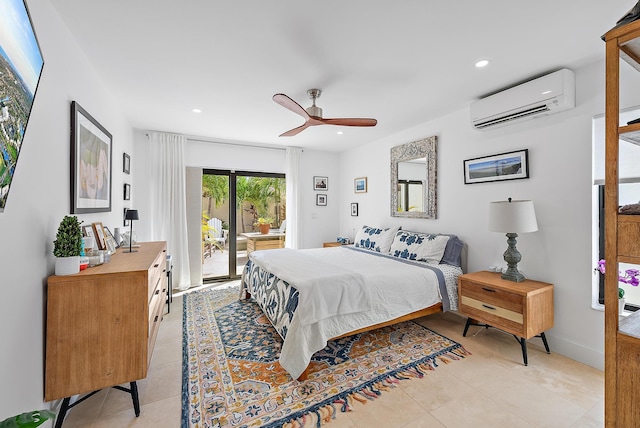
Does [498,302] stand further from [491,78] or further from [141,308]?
[141,308]

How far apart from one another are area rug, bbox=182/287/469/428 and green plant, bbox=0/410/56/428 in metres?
1.29

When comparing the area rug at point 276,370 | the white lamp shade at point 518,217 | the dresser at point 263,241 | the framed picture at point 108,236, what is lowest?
the area rug at point 276,370

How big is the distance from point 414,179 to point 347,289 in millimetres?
2342

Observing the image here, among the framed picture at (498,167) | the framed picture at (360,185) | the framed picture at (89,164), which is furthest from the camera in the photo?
the framed picture at (360,185)

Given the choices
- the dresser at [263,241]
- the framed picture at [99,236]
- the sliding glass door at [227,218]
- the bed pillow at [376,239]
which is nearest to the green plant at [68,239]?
the framed picture at [99,236]

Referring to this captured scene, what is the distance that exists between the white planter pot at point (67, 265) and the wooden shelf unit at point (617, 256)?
2642mm

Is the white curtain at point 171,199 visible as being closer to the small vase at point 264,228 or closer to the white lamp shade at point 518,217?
the small vase at point 264,228

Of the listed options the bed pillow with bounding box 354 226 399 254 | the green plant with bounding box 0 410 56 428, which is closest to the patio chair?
the bed pillow with bounding box 354 226 399 254

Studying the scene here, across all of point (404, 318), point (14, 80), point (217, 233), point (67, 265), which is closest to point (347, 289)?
point (404, 318)

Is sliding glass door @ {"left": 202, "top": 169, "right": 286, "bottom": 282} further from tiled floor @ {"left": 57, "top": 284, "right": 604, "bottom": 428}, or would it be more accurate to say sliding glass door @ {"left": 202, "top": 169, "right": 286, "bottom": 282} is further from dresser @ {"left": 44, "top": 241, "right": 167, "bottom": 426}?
dresser @ {"left": 44, "top": 241, "right": 167, "bottom": 426}

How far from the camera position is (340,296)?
238cm

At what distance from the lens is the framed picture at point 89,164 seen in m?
1.96

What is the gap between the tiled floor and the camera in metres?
1.72

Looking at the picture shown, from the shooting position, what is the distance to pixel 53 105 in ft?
5.50
